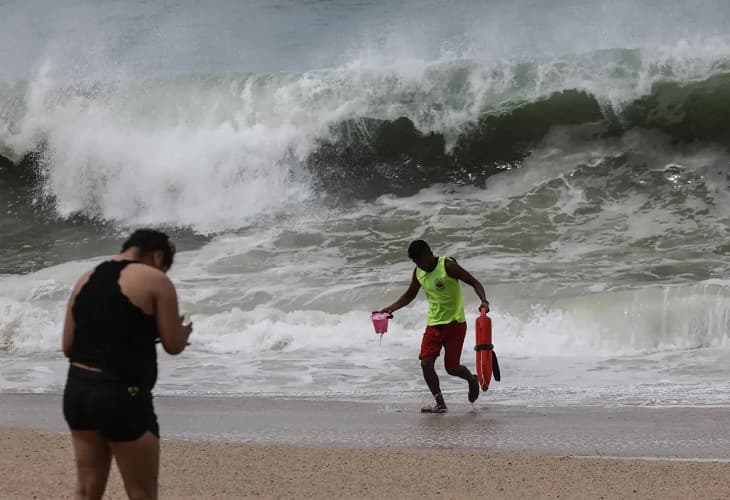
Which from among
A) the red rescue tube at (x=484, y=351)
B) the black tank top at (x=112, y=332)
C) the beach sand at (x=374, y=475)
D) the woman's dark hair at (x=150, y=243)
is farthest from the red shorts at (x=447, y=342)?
the black tank top at (x=112, y=332)

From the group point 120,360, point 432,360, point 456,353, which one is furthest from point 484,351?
point 120,360

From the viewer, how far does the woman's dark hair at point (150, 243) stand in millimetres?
3629

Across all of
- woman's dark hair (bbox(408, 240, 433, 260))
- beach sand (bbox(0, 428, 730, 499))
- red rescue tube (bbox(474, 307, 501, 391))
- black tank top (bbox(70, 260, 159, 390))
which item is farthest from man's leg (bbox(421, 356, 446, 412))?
black tank top (bbox(70, 260, 159, 390))

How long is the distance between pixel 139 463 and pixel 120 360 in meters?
0.34

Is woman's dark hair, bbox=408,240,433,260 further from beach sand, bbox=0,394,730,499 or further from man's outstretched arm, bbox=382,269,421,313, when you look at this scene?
beach sand, bbox=0,394,730,499

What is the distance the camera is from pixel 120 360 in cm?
346

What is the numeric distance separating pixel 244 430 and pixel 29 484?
1802mm

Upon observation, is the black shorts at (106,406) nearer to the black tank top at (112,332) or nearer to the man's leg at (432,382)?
the black tank top at (112,332)

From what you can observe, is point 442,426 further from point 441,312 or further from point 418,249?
point 418,249

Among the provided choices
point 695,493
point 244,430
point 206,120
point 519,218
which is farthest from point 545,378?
point 206,120

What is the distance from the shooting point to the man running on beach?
7562mm

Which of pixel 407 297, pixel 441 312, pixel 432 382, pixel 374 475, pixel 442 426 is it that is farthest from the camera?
pixel 407 297

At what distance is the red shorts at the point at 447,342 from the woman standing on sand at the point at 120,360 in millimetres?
4321

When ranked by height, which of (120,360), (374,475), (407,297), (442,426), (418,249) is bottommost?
(442,426)
